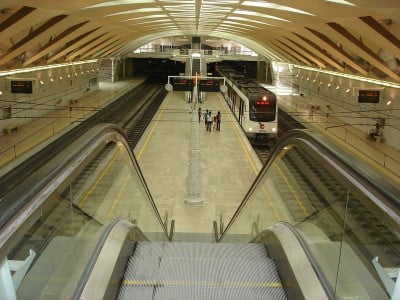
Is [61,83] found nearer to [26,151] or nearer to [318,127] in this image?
[26,151]

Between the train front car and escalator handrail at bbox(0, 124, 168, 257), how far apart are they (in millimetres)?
18183

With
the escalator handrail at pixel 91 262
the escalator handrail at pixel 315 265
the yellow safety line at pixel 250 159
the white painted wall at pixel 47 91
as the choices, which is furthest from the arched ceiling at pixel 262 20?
the escalator handrail at pixel 91 262

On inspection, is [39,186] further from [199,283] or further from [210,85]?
[210,85]

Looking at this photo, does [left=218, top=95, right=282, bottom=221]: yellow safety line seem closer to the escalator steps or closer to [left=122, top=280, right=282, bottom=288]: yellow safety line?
the escalator steps

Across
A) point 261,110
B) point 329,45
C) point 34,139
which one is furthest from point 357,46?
point 34,139

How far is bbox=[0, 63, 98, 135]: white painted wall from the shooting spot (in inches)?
886

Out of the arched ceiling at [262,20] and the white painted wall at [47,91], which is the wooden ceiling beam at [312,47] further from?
the white painted wall at [47,91]

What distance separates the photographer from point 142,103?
→ 125 ft

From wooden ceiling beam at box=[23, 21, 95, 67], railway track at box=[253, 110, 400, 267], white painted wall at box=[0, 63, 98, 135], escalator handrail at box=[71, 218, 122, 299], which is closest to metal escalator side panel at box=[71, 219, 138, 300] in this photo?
escalator handrail at box=[71, 218, 122, 299]

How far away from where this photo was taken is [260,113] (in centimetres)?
2198

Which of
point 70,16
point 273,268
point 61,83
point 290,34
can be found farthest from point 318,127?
point 273,268

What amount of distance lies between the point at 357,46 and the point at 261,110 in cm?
546

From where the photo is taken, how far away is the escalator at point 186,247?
242 cm

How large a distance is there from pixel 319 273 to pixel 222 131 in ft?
69.9
